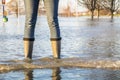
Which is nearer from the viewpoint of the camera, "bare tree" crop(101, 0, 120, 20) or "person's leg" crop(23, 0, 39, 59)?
"person's leg" crop(23, 0, 39, 59)

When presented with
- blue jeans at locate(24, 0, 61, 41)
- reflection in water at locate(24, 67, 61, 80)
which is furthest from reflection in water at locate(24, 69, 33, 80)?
blue jeans at locate(24, 0, 61, 41)

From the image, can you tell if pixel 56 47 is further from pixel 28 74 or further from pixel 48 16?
pixel 28 74

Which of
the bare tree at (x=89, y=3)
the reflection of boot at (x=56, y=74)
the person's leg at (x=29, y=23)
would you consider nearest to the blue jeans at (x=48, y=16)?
the person's leg at (x=29, y=23)

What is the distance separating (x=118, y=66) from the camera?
5508 mm

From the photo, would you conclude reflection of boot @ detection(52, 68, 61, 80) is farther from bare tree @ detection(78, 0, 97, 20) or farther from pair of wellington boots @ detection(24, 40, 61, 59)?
bare tree @ detection(78, 0, 97, 20)

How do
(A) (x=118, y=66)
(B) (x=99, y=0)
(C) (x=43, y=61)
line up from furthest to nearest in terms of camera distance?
(B) (x=99, y=0)
(C) (x=43, y=61)
(A) (x=118, y=66)

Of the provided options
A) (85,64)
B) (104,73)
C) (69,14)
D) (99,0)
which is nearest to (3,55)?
(85,64)

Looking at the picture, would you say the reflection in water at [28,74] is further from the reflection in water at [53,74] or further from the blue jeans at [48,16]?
the blue jeans at [48,16]

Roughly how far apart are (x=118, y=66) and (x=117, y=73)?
43cm

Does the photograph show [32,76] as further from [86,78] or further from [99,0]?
[99,0]

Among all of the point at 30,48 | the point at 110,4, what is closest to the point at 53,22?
the point at 30,48

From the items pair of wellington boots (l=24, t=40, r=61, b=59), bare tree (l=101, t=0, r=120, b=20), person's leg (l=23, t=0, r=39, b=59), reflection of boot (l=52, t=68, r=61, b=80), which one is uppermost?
person's leg (l=23, t=0, r=39, b=59)

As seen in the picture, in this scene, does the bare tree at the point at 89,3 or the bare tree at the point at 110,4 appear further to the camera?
the bare tree at the point at 89,3

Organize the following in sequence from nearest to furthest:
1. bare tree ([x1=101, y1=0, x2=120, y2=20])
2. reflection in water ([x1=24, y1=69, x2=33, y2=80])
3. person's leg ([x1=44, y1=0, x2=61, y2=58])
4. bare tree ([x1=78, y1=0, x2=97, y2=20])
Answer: reflection in water ([x1=24, y1=69, x2=33, y2=80]) < person's leg ([x1=44, y1=0, x2=61, y2=58]) < bare tree ([x1=101, y1=0, x2=120, y2=20]) < bare tree ([x1=78, y1=0, x2=97, y2=20])
